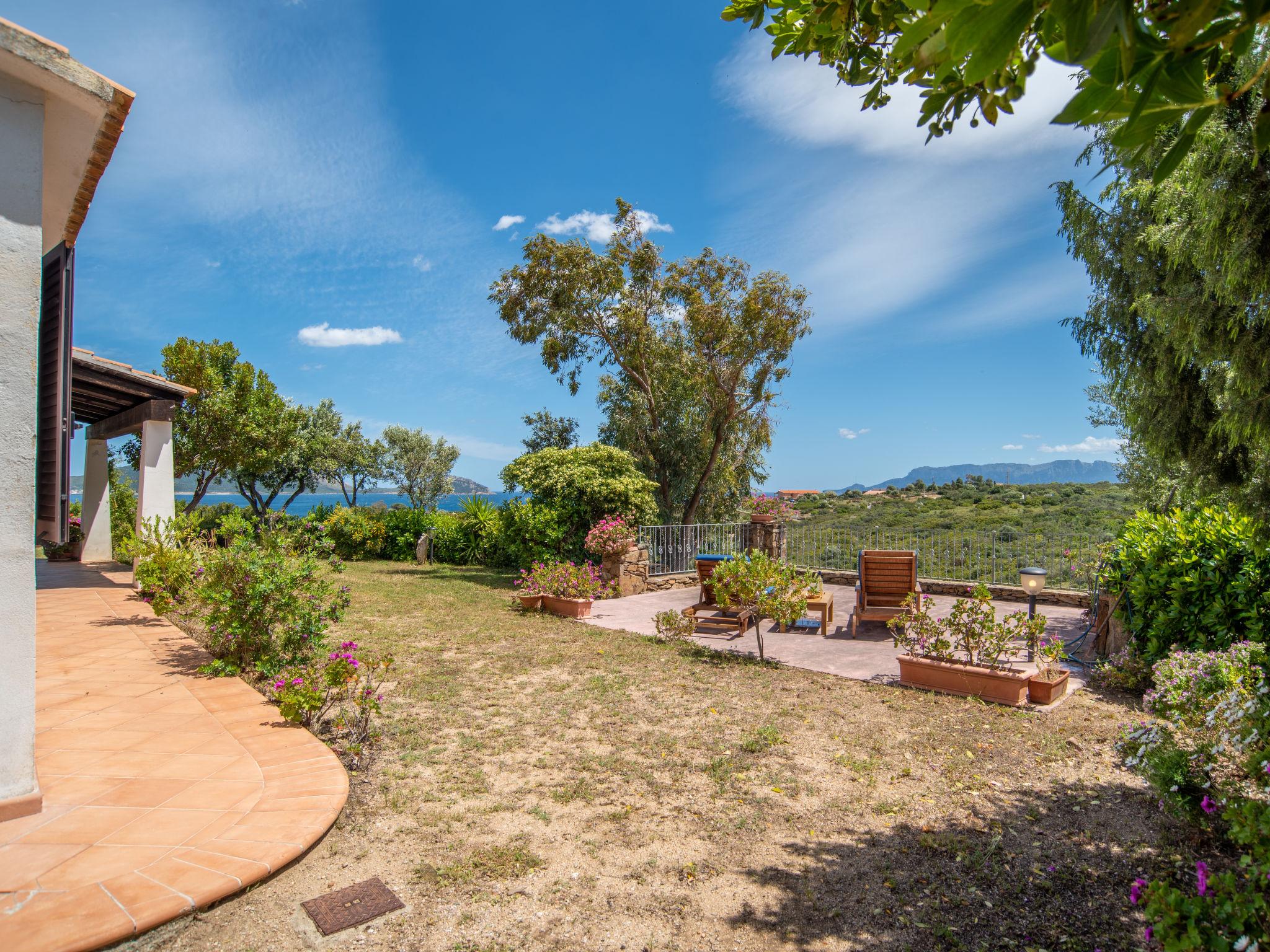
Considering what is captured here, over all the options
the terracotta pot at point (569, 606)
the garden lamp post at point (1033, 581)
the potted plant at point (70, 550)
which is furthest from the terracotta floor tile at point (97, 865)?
the potted plant at point (70, 550)

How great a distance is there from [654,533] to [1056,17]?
12622mm

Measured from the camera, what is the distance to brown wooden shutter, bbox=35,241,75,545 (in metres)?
3.68

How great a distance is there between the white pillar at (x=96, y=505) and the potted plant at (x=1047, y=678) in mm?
16310

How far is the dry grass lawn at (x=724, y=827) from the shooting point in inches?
103

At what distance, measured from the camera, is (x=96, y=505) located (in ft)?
43.6

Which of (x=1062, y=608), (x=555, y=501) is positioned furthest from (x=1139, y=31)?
(x=555, y=501)

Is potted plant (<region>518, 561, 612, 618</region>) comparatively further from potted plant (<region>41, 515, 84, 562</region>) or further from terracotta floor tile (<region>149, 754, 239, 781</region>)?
potted plant (<region>41, 515, 84, 562</region>)

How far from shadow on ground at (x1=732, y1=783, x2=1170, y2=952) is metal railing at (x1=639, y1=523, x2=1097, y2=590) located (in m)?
7.12

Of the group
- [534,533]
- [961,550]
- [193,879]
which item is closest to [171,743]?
[193,879]

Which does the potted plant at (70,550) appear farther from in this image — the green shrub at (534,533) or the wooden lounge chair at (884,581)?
the wooden lounge chair at (884,581)

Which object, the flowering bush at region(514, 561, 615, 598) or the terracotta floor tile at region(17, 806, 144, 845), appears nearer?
the terracotta floor tile at region(17, 806, 144, 845)

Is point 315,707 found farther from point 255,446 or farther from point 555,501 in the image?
point 255,446

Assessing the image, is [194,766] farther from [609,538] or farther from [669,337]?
[669,337]

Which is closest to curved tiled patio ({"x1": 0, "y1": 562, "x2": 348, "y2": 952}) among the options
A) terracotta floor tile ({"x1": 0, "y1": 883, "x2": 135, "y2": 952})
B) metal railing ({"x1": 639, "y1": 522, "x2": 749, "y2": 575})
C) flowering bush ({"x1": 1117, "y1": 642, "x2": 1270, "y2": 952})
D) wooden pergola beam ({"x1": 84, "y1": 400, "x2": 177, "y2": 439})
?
terracotta floor tile ({"x1": 0, "y1": 883, "x2": 135, "y2": 952})
